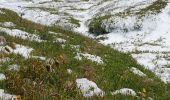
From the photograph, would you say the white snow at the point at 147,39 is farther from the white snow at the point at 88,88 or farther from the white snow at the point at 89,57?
the white snow at the point at 88,88

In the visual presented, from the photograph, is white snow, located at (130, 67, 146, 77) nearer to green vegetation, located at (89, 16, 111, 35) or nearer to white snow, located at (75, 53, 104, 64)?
white snow, located at (75, 53, 104, 64)

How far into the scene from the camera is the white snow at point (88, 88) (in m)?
10.1

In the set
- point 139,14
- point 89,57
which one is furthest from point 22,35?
point 139,14

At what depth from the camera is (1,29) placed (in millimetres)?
17891

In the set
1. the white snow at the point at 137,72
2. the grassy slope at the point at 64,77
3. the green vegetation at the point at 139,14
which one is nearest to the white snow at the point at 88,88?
the grassy slope at the point at 64,77

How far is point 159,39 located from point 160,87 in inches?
932

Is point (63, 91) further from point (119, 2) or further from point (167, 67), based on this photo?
point (119, 2)

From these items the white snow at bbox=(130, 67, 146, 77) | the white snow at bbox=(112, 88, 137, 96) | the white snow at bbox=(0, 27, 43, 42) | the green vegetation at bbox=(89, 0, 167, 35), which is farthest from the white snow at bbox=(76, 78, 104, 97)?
the green vegetation at bbox=(89, 0, 167, 35)

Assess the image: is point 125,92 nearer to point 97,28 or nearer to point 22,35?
point 22,35

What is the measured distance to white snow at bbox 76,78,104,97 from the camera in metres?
10.1

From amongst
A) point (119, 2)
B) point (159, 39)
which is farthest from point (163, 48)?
point (119, 2)

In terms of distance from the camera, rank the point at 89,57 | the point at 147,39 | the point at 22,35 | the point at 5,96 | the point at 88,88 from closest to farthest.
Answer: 1. the point at 5,96
2. the point at 88,88
3. the point at 89,57
4. the point at 22,35
5. the point at 147,39

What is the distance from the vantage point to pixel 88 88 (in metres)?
10.5

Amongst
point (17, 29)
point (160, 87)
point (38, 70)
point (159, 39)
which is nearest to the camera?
point (38, 70)
